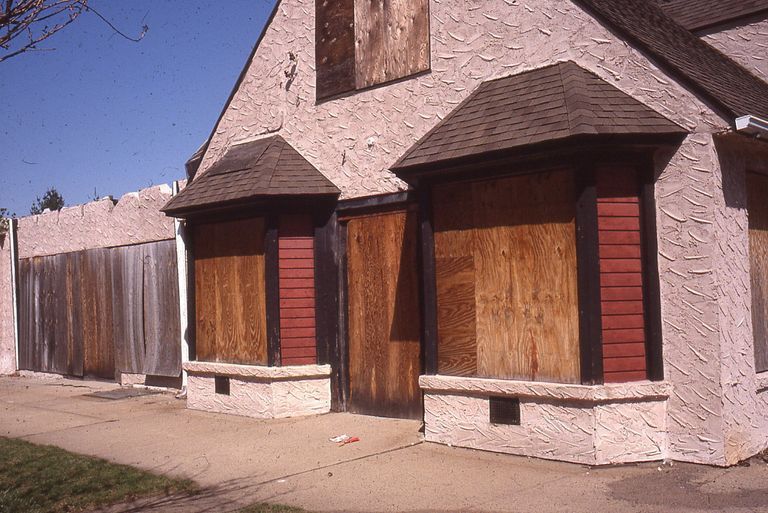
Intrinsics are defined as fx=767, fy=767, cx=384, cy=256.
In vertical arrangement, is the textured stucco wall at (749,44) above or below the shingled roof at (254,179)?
above

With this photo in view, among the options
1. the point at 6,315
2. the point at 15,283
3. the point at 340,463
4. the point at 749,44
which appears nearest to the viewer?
the point at 340,463

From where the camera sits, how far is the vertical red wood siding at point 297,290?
9.96 m

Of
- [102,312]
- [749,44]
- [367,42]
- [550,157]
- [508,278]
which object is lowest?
[102,312]

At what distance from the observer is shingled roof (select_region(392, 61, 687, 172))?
276 inches

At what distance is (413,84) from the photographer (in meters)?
9.21

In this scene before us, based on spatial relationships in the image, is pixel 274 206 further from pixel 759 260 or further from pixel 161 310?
pixel 759 260

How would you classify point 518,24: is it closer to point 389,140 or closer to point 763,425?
point 389,140

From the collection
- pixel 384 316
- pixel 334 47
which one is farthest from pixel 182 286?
pixel 334 47

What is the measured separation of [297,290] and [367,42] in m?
3.32

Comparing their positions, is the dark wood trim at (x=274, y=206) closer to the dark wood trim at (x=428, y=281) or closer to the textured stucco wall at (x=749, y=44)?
the dark wood trim at (x=428, y=281)

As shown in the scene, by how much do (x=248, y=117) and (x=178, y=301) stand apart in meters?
3.27

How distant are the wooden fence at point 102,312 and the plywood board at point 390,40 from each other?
16.0 ft

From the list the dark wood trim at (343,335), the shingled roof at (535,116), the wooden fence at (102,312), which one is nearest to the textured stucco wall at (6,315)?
the wooden fence at (102,312)

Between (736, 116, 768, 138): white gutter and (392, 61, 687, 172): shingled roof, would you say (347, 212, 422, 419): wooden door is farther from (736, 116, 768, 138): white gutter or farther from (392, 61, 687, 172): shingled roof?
(736, 116, 768, 138): white gutter
